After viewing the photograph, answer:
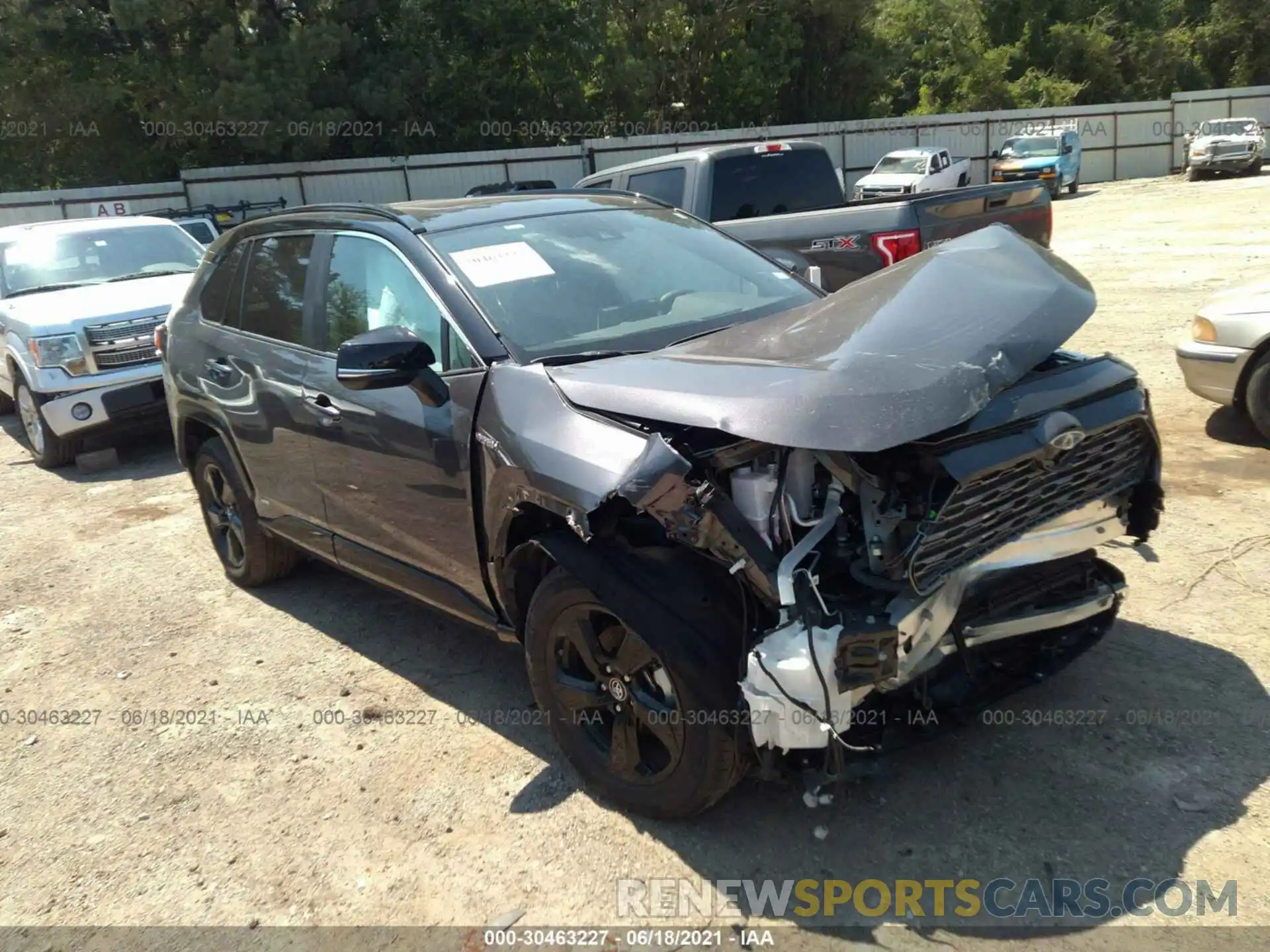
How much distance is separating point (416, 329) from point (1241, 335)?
4.77 metres

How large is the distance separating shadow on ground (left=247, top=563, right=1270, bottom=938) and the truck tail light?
340 cm

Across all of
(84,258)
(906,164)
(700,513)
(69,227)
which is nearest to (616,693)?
(700,513)

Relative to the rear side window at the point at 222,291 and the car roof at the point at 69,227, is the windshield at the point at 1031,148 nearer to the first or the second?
the car roof at the point at 69,227

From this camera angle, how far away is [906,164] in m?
25.8

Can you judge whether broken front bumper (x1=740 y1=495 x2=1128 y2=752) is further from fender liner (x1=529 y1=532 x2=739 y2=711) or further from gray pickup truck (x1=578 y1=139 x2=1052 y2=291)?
gray pickup truck (x1=578 y1=139 x2=1052 y2=291)

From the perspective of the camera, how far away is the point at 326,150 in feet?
90.0

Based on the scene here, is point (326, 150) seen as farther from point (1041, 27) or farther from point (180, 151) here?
point (1041, 27)

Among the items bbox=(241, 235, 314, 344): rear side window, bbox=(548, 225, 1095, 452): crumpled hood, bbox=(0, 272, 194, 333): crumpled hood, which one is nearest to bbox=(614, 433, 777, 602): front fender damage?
bbox=(548, 225, 1095, 452): crumpled hood

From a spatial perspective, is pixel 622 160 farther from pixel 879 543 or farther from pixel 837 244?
pixel 879 543

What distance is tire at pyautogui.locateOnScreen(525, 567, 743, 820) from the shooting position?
2930 millimetres

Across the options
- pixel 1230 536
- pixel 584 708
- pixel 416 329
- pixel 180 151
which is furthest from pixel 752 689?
pixel 180 151

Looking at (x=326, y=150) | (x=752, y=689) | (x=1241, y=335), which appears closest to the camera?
(x=752, y=689)

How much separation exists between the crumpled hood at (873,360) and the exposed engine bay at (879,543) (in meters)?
0.13

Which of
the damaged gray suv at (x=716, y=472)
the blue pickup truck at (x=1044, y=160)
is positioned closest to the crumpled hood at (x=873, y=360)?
the damaged gray suv at (x=716, y=472)
